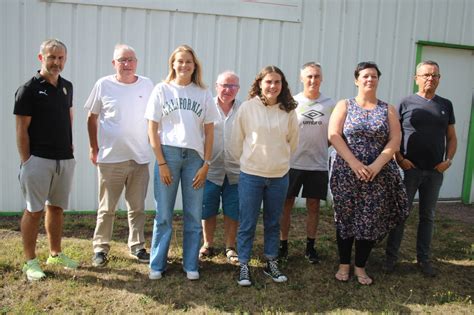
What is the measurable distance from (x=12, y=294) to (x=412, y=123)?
3449 mm

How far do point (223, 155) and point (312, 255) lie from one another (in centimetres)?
127

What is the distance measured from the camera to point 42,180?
3422 mm

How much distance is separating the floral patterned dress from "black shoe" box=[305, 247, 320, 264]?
→ 0.57 metres

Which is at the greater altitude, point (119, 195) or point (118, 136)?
point (118, 136)

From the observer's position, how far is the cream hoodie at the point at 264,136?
343cm

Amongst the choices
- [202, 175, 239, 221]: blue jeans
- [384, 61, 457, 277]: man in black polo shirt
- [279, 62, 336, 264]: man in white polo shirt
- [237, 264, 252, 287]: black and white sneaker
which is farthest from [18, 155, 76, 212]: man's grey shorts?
[384, 61, 457, 277]: man in black polo shirt

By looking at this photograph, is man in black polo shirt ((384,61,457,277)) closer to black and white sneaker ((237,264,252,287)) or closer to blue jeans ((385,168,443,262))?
blue jeans ((385,168,443,262))

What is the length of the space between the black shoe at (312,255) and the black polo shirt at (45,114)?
91.8 inches

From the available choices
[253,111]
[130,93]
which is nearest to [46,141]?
[130,93]

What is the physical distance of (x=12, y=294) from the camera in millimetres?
3262

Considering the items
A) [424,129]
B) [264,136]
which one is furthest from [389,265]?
[264,136]

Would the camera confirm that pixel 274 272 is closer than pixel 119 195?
Yes

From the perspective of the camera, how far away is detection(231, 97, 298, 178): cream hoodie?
3432 millimetres

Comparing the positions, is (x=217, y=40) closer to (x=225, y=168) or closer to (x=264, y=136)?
(x=225, y=168)
